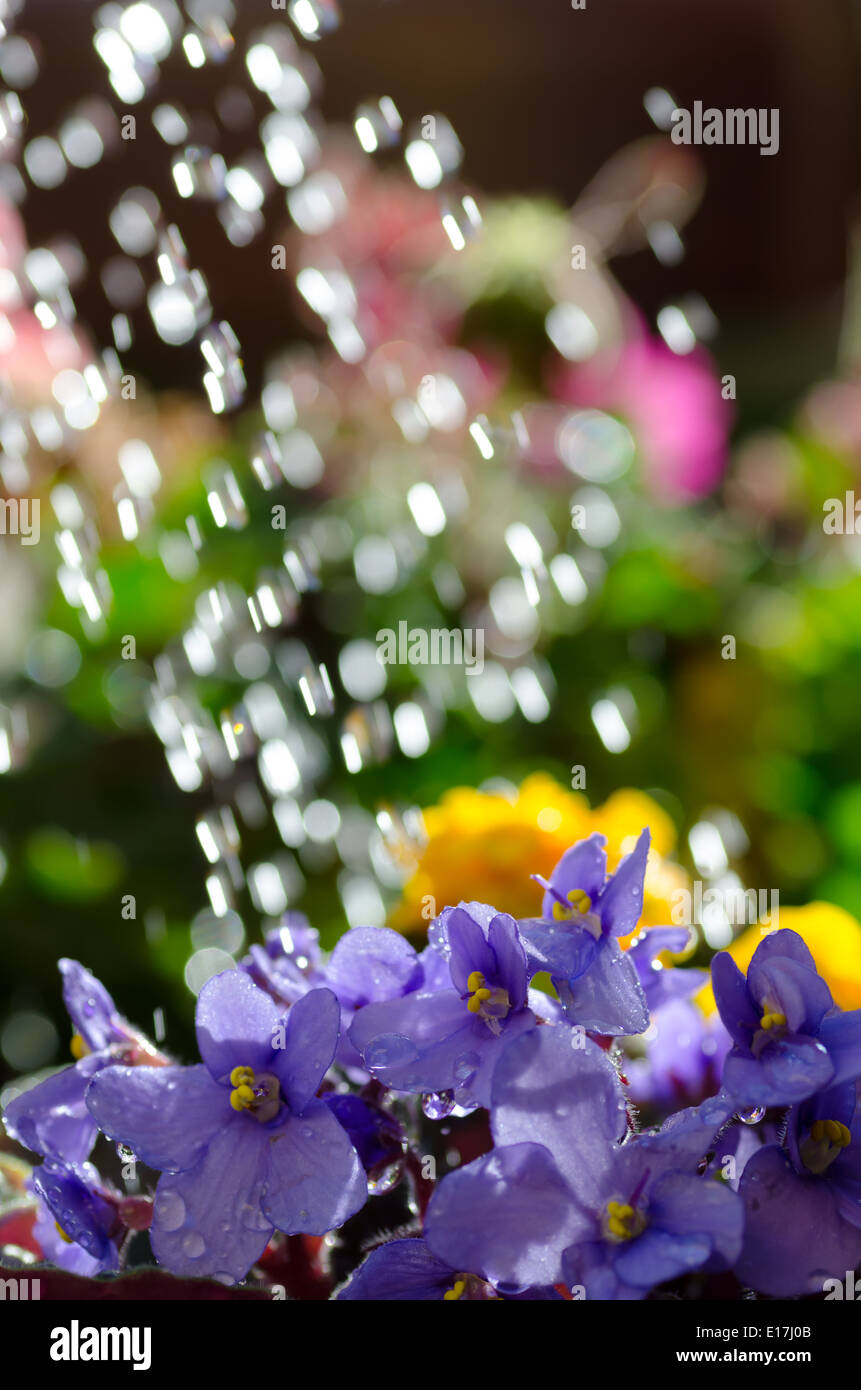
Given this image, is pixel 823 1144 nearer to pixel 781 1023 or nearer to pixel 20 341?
pixel 781 1023

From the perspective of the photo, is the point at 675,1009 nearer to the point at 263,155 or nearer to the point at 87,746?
the point at 87,746

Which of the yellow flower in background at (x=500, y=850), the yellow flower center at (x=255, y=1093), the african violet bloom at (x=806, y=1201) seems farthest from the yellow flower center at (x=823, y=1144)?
the yellow flower in background at (x=500, y=850)

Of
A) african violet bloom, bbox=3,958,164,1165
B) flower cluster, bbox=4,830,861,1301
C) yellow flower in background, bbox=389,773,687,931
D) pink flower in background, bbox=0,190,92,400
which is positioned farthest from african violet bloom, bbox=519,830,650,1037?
pink flower in background, bbox=0,190,92,400

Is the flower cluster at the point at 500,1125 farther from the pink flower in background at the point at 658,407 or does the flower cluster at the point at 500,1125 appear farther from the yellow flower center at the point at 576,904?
the pink flower in background at the point at 658,407

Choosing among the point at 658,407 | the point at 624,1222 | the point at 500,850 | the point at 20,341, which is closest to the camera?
the point at 624,1222

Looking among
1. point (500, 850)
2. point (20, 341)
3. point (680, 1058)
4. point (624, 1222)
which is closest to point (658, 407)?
point (20, 341)

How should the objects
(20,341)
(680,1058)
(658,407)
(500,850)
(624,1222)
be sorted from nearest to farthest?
(624,1222)
(680,1058)
(500,850)
(20,341)
(658,407)

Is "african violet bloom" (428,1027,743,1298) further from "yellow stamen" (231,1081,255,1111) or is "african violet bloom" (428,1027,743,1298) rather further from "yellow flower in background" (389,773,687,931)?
"yellow flower in background" (389,773,687,931)

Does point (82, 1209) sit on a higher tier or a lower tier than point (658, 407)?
lower
